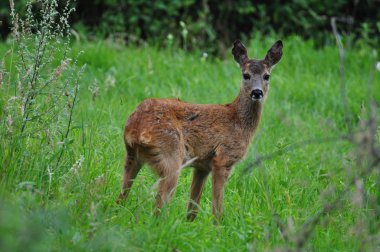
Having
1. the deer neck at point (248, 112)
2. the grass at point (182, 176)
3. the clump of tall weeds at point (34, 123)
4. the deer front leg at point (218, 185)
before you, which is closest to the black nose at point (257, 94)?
the deer neck at point (248, 112)

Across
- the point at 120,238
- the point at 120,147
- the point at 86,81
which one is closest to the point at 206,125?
the point at 120,147

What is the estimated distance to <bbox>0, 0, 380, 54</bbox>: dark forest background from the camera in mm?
10969

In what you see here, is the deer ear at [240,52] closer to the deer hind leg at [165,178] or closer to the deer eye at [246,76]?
the deer eye at [246,76]

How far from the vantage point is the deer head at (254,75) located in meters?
6.02

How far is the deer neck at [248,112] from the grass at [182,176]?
24cm

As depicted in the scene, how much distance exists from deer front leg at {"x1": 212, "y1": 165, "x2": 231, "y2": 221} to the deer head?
31.3 inches

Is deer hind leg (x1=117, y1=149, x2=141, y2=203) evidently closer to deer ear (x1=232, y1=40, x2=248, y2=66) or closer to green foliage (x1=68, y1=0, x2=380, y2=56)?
deer ear (x1=232, y1=40, x2=248, y2=66)

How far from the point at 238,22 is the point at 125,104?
547 centimetres

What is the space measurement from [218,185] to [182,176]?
2.51ft

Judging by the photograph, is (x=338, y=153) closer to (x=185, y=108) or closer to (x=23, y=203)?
(x=185, y=108)

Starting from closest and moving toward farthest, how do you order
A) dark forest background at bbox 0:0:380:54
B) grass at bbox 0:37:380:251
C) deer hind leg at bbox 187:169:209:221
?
1. grass at bbox 0:37:380:251
2. deer hind leg at bbox 187:169:209:221
3. dark forest background at bbox 0:0:380:54

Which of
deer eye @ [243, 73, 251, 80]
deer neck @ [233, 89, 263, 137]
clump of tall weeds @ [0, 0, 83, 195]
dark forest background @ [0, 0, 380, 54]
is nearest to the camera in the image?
clump of tall weeds @ [0, 0, 83, 195]

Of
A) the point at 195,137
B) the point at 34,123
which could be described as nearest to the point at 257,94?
the point at 195,137

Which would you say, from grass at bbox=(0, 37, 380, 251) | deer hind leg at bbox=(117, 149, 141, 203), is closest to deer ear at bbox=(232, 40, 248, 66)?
grass at bbox=(0, 37, 380, 251)
